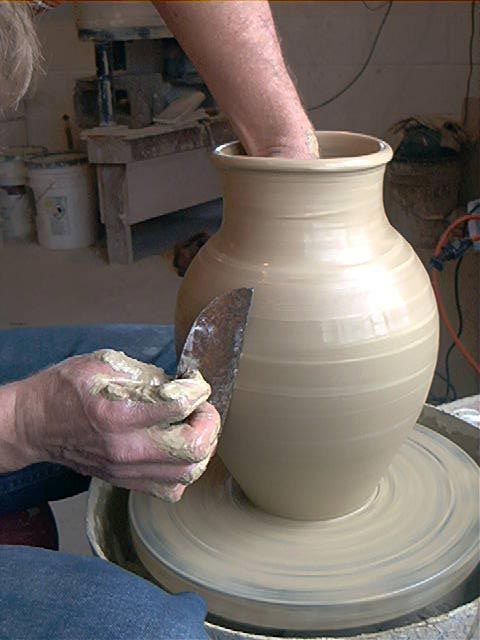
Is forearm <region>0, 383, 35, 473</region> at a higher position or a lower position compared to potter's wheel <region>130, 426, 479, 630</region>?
higher

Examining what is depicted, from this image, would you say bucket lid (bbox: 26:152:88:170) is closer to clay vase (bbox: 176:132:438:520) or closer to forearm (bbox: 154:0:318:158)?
forearm (bbox: 154:0:318:158)

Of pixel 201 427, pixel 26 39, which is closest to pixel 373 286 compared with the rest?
pixel 201 427

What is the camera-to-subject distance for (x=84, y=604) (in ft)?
2.65

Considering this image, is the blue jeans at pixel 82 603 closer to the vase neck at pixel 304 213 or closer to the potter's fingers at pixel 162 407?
the potter's fingers at pixel 162 407

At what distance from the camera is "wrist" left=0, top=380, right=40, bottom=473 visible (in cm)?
90

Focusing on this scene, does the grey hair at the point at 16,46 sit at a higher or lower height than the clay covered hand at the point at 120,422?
higher

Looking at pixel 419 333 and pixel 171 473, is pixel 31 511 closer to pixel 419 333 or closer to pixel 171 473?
pixel 171 473

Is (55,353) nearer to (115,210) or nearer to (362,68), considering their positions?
(115,210)

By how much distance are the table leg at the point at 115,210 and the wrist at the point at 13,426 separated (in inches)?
107

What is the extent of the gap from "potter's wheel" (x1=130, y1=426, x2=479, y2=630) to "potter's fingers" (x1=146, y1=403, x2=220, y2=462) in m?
0.24

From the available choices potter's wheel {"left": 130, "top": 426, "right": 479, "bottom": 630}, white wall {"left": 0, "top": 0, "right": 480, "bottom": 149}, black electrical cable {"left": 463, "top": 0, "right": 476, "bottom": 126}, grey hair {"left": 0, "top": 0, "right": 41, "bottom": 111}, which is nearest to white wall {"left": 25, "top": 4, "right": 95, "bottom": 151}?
white wall {"left": 0, "top": 0, "right": 480, "bottom": 149}

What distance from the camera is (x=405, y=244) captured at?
1049 millimetres

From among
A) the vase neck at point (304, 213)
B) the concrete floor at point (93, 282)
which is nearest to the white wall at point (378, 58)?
the concrete floor at point (93, 282)

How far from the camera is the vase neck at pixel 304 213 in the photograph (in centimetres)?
95
